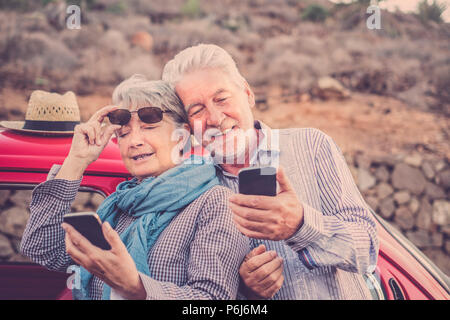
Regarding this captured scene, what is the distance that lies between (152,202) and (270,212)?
0.50 metres

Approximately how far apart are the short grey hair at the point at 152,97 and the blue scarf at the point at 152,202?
0.27 m

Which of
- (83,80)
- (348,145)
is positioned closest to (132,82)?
(348,145)

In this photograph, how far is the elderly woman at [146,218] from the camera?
112 centimetres

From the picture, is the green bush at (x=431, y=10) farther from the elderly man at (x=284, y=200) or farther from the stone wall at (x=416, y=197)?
the elderly man at (x=284, y=200)

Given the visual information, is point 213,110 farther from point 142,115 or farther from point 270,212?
point 270,212

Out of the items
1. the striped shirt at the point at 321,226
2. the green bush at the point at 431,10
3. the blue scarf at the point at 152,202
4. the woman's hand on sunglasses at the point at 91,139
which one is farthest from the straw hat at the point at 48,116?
the green bush at the point at 431,10

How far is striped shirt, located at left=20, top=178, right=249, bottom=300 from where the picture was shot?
3.72ft

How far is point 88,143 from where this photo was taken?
4.94ft

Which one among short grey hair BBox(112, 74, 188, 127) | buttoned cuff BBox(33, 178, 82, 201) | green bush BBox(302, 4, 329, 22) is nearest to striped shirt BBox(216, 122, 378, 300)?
short grey hair BBox(112, 74, 188, 127)

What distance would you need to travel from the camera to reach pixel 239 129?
1561mm

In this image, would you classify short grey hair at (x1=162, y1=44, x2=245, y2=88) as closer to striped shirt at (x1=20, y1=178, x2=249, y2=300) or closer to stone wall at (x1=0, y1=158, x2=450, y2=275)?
striped shirt at (x1=20, y1=178, x2=249, y2=300)

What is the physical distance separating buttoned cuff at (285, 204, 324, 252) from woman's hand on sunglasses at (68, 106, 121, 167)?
93 cm

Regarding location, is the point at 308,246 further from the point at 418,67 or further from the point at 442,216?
the point at 418,67

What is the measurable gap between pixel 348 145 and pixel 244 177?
3022mm
